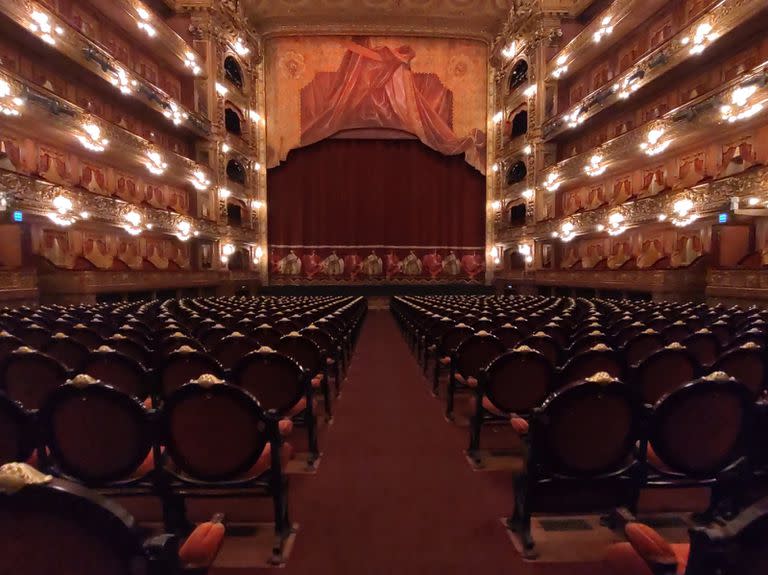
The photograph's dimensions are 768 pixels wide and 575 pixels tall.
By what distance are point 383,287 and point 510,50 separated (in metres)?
13.0

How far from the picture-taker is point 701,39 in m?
13.1

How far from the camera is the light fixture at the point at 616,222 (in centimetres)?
1628

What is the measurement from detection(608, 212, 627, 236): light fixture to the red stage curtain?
27.9 feet

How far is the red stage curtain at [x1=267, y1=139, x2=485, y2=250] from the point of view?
24375 millimetres

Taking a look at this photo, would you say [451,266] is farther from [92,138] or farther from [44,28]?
[44,28]

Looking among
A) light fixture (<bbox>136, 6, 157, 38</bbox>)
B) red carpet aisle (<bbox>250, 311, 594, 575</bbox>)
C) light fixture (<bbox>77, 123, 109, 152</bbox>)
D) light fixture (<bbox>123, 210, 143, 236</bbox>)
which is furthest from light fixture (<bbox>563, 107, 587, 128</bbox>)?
red carpet aisle (<bbox>250, 311, 594, 575</bbox>)

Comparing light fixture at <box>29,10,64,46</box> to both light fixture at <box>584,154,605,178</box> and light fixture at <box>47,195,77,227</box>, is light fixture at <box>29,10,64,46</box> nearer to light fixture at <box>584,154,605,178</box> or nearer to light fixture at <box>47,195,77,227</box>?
light fixture at <box>47,195,77,227</box>

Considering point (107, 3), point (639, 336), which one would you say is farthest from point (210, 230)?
point (639, 336)

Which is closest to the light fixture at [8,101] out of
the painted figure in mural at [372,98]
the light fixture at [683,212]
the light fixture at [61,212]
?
the light fixture at [61,212]

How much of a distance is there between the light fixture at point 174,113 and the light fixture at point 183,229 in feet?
13.1

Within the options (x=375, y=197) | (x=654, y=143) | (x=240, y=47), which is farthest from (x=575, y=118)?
(x=240, y=47)

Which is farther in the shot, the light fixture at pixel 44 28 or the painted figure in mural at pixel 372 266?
the painted figure in mural at pixel 372 266

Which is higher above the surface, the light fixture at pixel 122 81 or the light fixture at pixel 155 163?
the light fixture at pixel 122 81

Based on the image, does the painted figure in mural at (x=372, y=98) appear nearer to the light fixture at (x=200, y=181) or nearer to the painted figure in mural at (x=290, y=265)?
the light fixture at (x=200, y=181)
